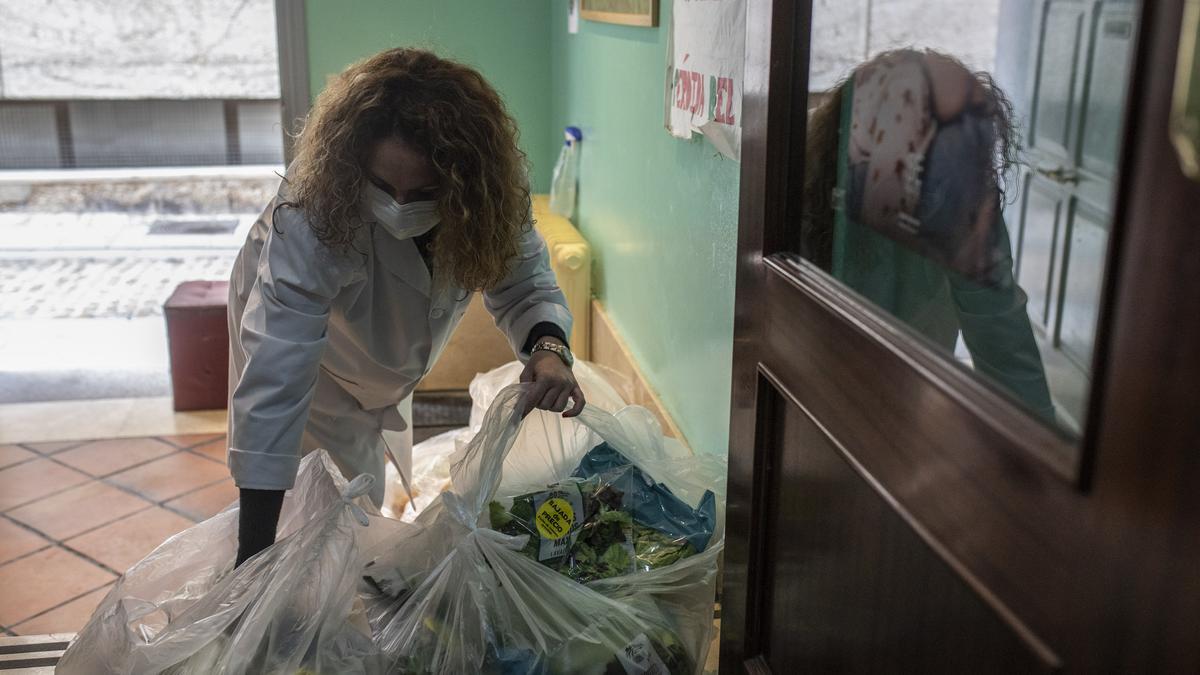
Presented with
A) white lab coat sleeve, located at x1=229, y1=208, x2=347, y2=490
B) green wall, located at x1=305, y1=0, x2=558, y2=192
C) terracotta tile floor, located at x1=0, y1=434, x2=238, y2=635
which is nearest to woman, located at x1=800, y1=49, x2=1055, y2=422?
white lab coat sleeve, located at x1=229, y1=208, x2=347, y2=490

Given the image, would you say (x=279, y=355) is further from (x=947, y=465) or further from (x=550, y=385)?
(x=947, y=465)

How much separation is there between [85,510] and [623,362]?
127cm

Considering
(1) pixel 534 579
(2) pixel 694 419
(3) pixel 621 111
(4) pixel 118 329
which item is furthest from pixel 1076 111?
(4) pixel 118 329

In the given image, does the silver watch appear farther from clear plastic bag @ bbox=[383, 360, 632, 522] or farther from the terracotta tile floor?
the terracotta tile floor

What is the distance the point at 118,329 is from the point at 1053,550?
4.02 meters

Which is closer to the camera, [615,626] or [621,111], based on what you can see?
[615,626]

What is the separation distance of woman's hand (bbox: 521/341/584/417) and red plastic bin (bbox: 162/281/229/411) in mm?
1820

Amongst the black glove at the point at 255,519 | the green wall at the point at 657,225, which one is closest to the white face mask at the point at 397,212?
the black glove at the point at 255,519

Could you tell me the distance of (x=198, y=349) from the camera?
10.2 feet

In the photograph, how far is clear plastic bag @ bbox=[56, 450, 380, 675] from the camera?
4.05 ft

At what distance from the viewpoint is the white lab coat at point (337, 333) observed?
51.5 inches

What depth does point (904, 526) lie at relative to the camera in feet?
2.65

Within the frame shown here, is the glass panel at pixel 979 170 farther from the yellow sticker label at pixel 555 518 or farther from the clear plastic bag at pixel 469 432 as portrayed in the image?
the clear plastic bag at pixel 469 432

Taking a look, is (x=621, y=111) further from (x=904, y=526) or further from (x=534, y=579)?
(x=904, y=526)
